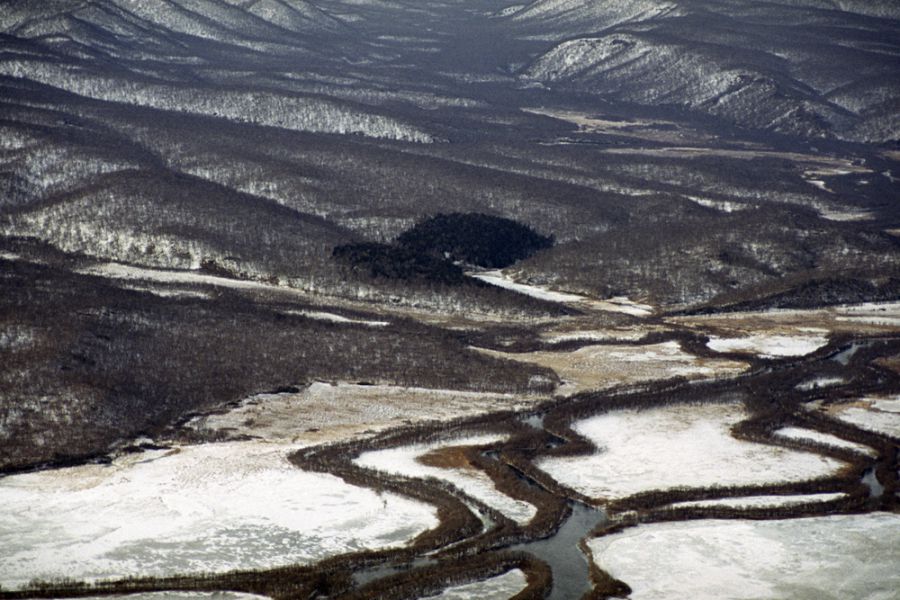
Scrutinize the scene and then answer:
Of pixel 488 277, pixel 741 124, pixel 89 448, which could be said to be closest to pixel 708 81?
pixel 741 124

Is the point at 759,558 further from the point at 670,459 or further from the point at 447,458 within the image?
the point at 447,458

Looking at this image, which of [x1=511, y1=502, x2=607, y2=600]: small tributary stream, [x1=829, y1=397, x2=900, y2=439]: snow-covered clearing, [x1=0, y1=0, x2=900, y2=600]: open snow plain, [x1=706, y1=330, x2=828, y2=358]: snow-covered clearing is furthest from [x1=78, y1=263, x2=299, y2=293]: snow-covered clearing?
[x1=511, y1=502, x2=607, y2=600]: small tributary stream

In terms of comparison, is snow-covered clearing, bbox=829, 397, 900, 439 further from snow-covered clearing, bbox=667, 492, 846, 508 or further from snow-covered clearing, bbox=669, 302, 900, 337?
snow-covered clearing, bbox=669, 302, 900, 337

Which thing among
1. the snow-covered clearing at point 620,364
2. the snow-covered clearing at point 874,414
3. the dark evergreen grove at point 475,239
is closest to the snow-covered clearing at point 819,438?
the snow-covered clearing at point 874,414

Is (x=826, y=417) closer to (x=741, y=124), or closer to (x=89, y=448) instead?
(x=89, y=448)

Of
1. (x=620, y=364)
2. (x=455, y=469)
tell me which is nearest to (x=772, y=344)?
(x=620, y=364)

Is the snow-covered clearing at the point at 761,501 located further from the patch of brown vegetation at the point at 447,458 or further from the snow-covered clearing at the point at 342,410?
the snow-covered clearing at the point at 342,410
